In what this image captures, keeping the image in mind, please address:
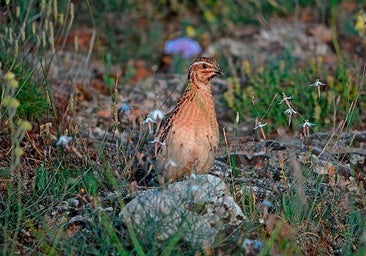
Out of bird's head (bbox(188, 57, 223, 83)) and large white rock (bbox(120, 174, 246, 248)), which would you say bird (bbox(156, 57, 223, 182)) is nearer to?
bird's head (bbox(188, 57, 223, 83))

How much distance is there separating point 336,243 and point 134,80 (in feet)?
14.8

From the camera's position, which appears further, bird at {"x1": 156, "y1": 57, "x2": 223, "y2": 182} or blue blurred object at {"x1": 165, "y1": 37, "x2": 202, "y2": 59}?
blue blurred object at {"x1": 165, "y1": 37, "x2": 202, "y2": 59}

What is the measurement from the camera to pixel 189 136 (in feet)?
19.3

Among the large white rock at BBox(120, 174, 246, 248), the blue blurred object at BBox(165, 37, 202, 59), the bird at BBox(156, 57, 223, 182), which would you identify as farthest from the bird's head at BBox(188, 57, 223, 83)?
the blue blurred object at BBox(165, 37, 202, 59)

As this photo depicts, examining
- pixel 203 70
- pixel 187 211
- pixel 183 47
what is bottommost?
pixel 183 47

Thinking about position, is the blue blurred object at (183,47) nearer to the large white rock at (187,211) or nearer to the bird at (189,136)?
the bird at (189,136)

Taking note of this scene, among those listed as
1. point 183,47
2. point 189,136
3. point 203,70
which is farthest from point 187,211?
point 183,47

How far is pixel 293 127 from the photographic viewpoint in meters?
7.64

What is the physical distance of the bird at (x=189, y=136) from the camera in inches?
230

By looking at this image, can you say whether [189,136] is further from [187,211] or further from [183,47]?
[183,47]

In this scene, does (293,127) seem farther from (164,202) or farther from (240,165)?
(164,202)

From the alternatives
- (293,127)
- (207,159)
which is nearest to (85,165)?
(207,159)

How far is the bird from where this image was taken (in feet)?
19.1

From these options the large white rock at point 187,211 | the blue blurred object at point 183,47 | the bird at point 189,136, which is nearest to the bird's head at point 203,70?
the bird at point 189,136
